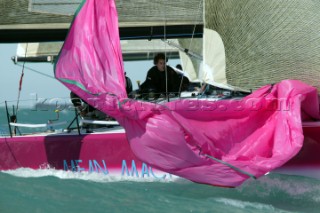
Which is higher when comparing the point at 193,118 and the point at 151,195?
the point at 193,118

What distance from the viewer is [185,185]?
16.8ft

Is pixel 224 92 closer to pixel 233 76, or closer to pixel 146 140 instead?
pixel 233 76

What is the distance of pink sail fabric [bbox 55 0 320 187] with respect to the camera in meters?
4.51

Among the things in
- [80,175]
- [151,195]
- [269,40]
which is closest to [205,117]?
[151,195]

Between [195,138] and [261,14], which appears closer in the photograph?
[195,138]

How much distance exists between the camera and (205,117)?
4.92m

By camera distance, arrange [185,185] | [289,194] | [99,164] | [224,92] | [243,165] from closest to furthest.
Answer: [243,165] → [289,194] → [185,185] → [99,164] → [224,92]

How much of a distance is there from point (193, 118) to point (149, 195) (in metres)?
0.67

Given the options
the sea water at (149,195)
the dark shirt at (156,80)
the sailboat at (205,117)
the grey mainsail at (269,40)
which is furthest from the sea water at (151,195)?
the dark shirt at (156,80)

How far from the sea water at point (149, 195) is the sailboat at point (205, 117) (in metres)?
0.19

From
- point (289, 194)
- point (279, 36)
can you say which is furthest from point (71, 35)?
point (289, 194)

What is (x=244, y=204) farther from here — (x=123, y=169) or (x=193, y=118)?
(x=123, y=169)

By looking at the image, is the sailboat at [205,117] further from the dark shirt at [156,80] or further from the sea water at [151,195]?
the dark shirt at [156,80]

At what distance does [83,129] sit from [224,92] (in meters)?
1.37
